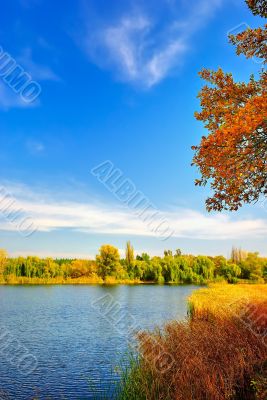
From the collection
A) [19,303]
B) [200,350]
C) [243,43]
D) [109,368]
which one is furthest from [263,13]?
[19,303]

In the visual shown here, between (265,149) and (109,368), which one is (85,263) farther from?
(265,149)

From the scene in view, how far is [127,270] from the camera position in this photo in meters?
89.4

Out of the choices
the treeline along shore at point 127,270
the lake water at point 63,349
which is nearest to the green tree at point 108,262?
the treeline along shore at point 127,270

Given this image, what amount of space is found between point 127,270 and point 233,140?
82458 mm

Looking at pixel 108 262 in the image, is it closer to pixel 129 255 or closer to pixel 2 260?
pixel 129 255

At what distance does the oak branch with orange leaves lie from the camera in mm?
9383

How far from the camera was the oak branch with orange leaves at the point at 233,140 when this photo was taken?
369 inches

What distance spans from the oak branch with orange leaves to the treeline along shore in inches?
2777

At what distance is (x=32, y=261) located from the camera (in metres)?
80.8

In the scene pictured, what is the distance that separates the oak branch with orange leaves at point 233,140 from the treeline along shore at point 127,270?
7053cm

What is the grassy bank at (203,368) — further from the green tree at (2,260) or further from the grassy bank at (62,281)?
the green tree at (2,260)

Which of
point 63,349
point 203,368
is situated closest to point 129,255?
point 63,349

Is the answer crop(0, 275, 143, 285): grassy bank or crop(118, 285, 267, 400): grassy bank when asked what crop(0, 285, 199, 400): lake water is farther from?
crop(0, 275, 143, 285): grassy bank


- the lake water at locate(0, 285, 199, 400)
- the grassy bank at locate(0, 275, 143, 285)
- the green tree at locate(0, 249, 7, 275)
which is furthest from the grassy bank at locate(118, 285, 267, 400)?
the green tree at locate(0, 249, 7, 275)
